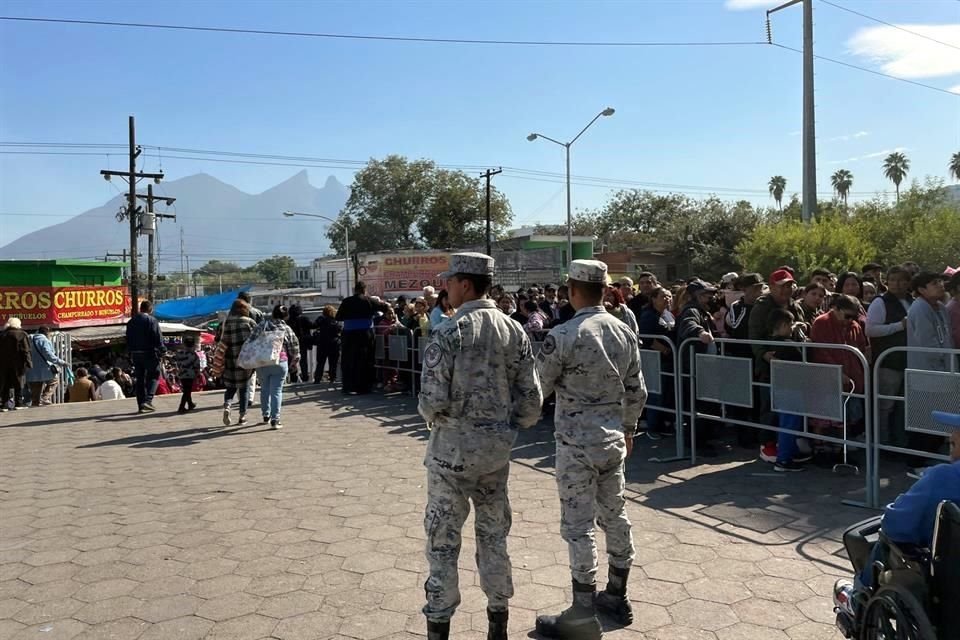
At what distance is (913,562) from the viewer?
2.76 m

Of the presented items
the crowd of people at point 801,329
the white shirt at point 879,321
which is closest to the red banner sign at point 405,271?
the crowd of people at point 801,329

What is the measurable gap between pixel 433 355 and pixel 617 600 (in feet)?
5.44

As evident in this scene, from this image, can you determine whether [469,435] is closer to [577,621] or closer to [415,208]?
[577,621]

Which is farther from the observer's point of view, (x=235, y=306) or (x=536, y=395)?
(x=235, y=306)

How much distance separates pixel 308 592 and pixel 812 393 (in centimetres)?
431

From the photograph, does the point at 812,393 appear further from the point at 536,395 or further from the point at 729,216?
the point at 729,216

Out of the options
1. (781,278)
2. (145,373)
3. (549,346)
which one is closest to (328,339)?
(145,373)

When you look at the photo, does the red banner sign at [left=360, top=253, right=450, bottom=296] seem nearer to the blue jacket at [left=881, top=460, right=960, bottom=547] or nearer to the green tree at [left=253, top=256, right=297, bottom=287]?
the blue jacket at [left=881, top=460, right=960, bottom=547]

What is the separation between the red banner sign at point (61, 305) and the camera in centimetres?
2736

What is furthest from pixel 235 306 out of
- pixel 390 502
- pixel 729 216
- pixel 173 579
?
pixel 729 216

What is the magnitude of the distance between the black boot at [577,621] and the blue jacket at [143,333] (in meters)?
9.68

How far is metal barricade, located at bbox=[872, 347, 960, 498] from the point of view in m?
5.04

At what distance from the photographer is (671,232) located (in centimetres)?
5706

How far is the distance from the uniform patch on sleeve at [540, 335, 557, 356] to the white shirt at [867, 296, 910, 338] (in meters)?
4.62
